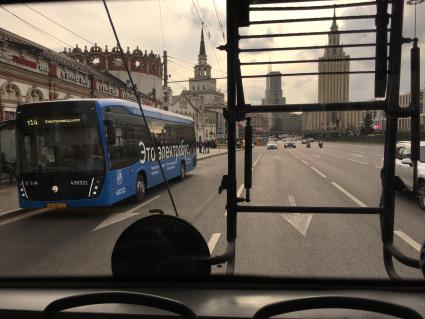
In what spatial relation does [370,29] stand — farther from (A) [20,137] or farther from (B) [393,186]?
(A) [20,137]

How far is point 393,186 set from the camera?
109 inches

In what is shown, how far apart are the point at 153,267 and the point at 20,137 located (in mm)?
7714

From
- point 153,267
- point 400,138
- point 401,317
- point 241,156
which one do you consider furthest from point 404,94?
point 153,267

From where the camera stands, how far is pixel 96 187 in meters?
9.73

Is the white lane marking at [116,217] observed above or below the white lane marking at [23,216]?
above

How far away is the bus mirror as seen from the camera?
982 centimetres

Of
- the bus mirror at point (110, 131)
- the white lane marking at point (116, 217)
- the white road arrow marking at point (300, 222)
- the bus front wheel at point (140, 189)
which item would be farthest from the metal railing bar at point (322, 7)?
the bus front wheel at point (140, 189)

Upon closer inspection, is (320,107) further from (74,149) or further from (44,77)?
(44,77)

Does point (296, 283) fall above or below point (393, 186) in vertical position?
below

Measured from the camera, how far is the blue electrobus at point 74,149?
30.4ft

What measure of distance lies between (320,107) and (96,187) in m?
7.73

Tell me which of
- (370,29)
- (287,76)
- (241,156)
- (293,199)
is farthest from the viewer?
(293,199)

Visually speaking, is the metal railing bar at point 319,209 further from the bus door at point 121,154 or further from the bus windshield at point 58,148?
the bus door at point 121,154

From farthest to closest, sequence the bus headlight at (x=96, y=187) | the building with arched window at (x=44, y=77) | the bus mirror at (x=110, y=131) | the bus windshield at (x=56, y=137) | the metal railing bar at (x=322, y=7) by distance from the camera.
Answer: the bus mirror at (x=110, y=131), the bus headlight at (x=96, y=187), the bus windshield at (x=56, y=137), the building with arched window at (x=44, y=77), the metal railing bar at (x=322, y=7)
